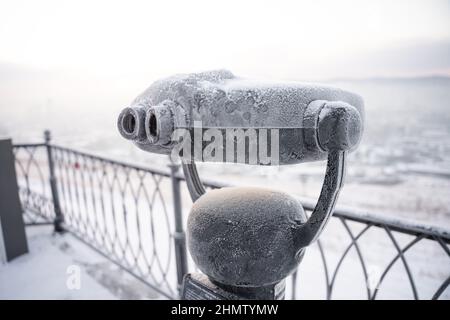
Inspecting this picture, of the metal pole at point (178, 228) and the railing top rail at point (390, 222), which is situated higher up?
the railing top rail at point (390, 222)

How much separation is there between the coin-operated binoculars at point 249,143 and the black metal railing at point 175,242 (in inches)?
26.7

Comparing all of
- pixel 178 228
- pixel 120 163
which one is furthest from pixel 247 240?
pixel 120 163

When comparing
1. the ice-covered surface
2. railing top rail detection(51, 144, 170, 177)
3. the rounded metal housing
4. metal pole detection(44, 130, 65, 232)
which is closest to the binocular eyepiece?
the rounded metal housing

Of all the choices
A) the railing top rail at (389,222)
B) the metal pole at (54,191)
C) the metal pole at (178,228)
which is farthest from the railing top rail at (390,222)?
the metal pole at (54,191)

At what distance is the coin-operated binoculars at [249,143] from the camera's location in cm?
93

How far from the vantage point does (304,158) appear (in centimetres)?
104

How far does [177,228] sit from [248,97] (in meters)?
1.81

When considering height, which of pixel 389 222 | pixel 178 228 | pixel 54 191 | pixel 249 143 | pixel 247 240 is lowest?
pixel 54 191

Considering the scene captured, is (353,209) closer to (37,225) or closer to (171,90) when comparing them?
(171,90)

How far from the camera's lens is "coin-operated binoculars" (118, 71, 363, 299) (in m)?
0.93

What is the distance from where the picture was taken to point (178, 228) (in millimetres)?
2492

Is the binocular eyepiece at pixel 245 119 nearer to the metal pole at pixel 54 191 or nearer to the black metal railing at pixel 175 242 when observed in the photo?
the black metal railing at pixel 175 242

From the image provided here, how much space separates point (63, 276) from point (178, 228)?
1505 mm

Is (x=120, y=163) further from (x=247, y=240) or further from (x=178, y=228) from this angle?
(x=247, y=240)
